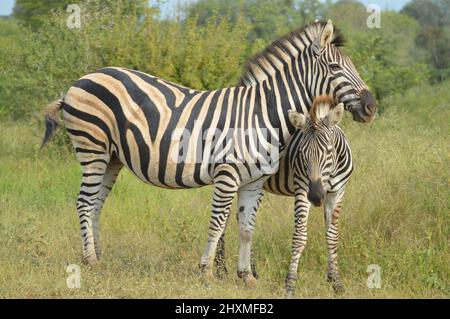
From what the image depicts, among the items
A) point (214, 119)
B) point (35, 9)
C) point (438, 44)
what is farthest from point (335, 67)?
point (35, 9)

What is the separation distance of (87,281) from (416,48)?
29016 mm

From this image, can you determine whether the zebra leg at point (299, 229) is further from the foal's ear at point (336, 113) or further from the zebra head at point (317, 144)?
the foal's ear at point (336, 113)

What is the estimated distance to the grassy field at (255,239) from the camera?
258 inches

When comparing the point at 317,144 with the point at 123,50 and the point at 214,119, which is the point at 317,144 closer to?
the point at 214,119

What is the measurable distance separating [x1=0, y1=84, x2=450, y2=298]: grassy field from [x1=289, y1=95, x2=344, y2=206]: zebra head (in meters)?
1.03

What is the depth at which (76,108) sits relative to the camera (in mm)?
7316

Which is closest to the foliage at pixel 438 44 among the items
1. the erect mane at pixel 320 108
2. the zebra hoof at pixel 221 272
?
the zebra hoof at pixel 221 272

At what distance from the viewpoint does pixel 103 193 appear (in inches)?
307

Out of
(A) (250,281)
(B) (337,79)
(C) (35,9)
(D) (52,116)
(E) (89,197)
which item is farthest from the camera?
(C) (35,9)

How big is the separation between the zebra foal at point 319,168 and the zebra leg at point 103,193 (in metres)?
2.09

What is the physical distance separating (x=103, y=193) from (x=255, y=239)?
1.77 metres

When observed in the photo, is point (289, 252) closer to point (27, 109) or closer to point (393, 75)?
point (27, 109)
